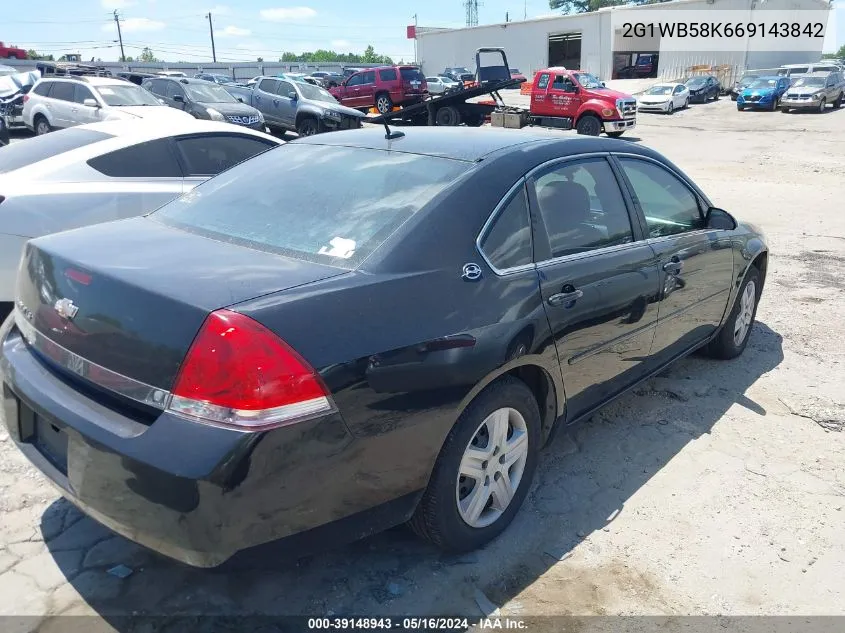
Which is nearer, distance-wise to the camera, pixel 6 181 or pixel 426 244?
pixel 426 244

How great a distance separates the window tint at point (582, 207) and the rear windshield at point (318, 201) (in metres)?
0.49

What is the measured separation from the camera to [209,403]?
2.06m

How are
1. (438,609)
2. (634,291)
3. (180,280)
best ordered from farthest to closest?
1. (634,291)
2. (438,609)
3. (180,280)

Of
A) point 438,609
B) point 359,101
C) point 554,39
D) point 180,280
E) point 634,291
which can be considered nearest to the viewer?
point 180,280

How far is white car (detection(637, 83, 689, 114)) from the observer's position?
34.0 metres

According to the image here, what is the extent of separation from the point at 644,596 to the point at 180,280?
6.93ft

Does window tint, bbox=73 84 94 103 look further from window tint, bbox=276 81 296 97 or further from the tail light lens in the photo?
the tail light lens

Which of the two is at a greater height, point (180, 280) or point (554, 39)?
point (554, 39)

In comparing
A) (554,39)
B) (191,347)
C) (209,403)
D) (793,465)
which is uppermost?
(554,39)

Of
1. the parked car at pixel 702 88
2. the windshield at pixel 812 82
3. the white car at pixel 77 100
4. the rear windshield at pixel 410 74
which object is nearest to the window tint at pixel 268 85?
the white car at pixel 77 100

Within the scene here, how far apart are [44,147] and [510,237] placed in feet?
14.5

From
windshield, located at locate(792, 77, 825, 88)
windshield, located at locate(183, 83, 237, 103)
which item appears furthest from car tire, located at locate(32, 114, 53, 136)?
windshield, located at locate(792, 77, 825, 88)

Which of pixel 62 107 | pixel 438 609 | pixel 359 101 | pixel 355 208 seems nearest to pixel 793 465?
pixel 438 609

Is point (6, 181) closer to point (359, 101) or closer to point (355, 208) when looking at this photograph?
point (355, 208)
